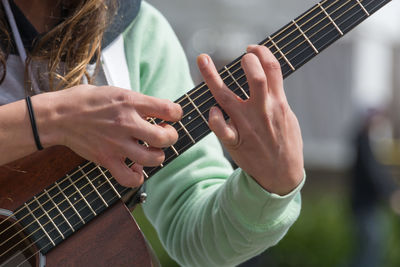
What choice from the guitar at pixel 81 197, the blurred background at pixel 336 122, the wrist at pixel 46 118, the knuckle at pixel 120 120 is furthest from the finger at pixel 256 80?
the blurred background at pixel 336 122

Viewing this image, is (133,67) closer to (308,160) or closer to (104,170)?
(104,170)

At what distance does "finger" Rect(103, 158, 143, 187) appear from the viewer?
1297mm

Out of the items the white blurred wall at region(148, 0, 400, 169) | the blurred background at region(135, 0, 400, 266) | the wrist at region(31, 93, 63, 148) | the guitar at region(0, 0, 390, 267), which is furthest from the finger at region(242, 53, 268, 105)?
the white blurred wall at region(148, 0, 400, 169)

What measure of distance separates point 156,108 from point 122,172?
0.16m

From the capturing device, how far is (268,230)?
1.44m

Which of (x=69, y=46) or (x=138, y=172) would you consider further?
(x=69, y=46)

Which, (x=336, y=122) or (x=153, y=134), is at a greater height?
(x=153, y=134)

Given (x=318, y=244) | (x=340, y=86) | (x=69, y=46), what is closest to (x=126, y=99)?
(x=69, y=46)

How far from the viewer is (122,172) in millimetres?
1303

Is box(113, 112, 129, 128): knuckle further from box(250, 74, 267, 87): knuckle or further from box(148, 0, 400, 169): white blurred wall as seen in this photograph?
box(148, 0, 400, 169): white blurred wall

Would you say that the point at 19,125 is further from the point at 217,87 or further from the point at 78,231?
the point at 217,87

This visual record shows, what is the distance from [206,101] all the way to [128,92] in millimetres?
255

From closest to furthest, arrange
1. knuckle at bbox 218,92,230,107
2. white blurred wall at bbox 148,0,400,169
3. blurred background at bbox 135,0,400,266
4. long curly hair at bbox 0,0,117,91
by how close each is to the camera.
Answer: knuckle at bbox 218,92,230,107 → long curly hair at bbox 0,0,117,91 → blurred background at bbox 135,0,400,266 → white blurred wall at bbox 148,0,400,169

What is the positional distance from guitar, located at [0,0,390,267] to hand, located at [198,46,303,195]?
0.41 feet
